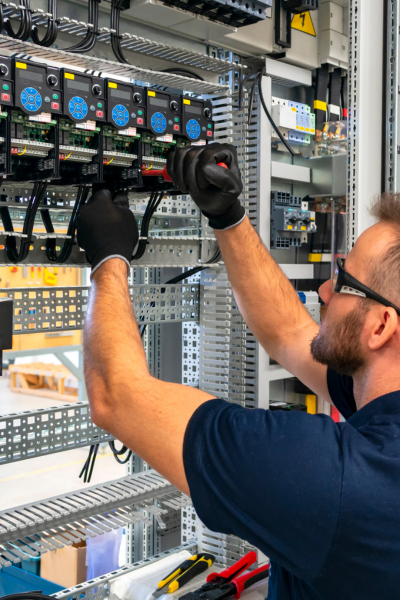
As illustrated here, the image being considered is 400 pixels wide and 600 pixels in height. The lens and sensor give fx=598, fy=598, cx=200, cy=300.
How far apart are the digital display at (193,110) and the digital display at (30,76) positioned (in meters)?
0.47

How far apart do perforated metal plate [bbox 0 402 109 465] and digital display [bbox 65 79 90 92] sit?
903 mm

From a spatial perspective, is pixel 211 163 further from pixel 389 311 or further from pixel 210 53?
pixel 210 53

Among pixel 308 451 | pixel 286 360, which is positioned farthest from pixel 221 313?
pixel 308 451

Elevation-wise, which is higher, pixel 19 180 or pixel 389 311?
pixel 19 180

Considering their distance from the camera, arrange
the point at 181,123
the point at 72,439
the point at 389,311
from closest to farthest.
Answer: the point at 389,311 < the point at 181,123 < the point at 72,439

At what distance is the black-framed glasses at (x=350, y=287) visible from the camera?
1074 mm

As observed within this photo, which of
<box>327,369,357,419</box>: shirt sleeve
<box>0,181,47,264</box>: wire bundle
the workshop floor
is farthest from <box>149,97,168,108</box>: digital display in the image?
the workshop floor

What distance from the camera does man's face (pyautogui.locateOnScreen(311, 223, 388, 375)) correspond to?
110cm

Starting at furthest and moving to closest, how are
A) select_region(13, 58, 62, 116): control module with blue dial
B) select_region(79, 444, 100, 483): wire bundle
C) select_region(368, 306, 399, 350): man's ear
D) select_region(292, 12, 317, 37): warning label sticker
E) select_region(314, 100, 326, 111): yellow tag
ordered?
select_region(314, 100, 326, 111): yellow tag
select_region(292, 12, 317, 37): warning label sticker
select_region(79, 444, 100, 483): wire bundle
select_region(13, 58, 62, 116): control module with blue dial
select_region(368, 306, 399, 350): man's ear

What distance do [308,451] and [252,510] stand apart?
120 millimetres

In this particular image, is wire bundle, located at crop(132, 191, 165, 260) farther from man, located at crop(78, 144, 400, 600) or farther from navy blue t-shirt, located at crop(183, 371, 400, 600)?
navy blue t-shirt, located at crop(183, 371, 400, 600)

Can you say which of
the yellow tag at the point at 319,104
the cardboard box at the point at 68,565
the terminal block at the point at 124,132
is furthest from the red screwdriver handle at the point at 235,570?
the yellow tag at the point at 319,104

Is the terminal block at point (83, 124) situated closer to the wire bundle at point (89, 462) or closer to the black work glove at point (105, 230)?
the black work glove at point (105, 230)

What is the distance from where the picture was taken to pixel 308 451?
88cm
